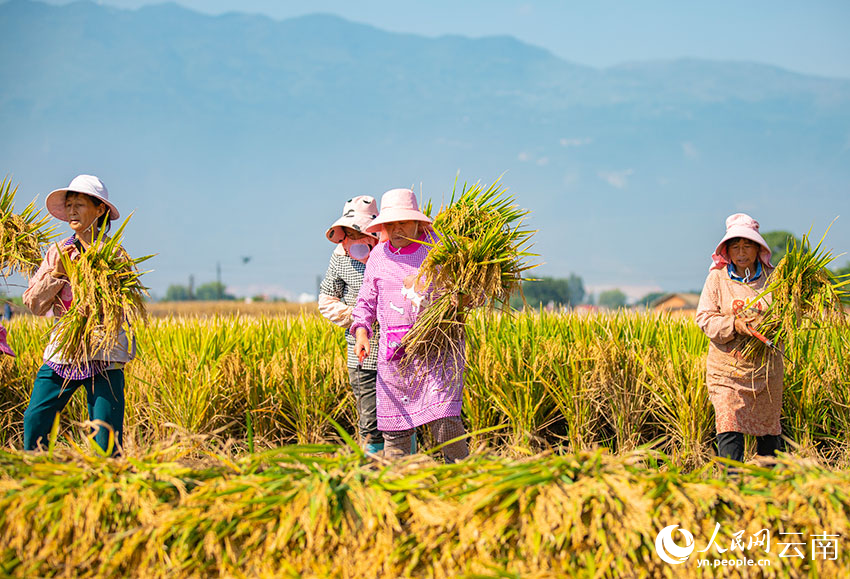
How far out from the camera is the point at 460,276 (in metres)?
2.84

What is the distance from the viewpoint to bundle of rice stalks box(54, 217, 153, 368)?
2.65m

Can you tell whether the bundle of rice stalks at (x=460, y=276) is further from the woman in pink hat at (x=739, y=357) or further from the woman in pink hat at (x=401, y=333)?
the woman in pink hat at (x=739, y=357)

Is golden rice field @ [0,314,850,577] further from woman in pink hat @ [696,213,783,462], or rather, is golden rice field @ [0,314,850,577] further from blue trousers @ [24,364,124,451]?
woman in pink hat @ [696,213,783,462]

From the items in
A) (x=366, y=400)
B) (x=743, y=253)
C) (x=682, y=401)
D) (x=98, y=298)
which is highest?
(x=743, y=253)

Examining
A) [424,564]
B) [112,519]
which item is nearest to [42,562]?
[112,519]

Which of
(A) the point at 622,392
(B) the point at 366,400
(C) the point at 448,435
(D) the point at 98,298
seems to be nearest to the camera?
(D) the point at 98,298

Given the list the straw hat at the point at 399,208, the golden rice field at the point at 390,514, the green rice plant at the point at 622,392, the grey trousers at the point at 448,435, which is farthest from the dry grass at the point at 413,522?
the green rice plant at the point at 622,392

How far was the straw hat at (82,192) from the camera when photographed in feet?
10.0

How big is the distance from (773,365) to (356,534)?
7.75ft

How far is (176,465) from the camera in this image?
6.35 ft

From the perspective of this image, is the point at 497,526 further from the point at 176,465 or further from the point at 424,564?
the point at 176,465

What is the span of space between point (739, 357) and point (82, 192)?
3.04m

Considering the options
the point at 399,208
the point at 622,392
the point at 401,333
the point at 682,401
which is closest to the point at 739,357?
the point at 682,401

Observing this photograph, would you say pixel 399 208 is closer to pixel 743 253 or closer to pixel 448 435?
pixel 448 435
